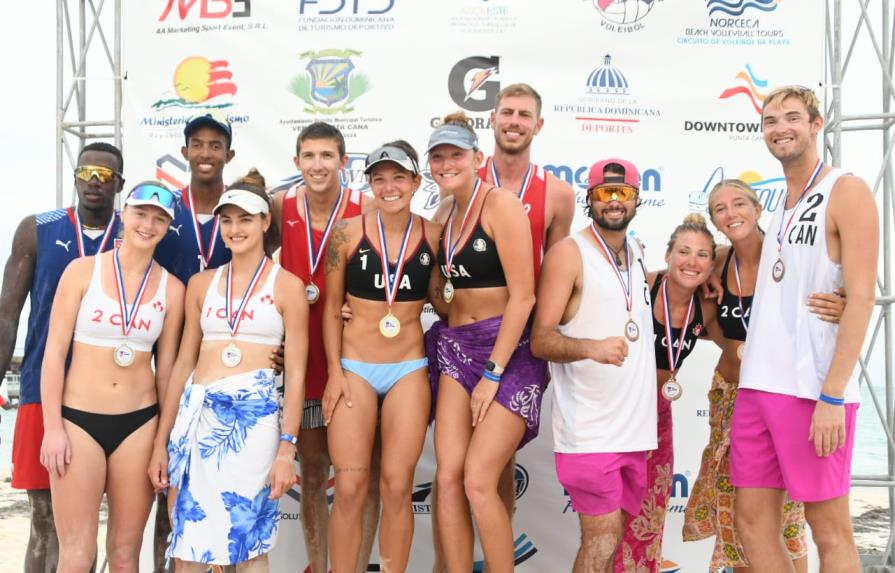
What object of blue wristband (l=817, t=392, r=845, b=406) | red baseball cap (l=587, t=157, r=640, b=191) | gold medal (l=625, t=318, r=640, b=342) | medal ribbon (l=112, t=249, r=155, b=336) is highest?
red baseball cap (l=587, t=157, r=640, b=191)

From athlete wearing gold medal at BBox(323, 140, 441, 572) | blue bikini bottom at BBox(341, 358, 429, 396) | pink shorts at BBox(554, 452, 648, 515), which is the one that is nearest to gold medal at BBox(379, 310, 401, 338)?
A: athlete wearing gold medal at BBox(323, 140, 441, 572)

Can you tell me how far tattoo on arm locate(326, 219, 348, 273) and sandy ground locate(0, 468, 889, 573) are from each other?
408 cm

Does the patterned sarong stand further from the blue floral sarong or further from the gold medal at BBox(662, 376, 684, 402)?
the blue floral sarong

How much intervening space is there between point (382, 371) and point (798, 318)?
1779 millimetres

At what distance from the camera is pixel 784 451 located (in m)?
2.98

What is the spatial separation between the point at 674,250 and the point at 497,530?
1.60 meters

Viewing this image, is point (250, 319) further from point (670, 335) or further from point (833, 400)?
point (833, 400)

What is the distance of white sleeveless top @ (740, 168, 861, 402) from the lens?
2922 millimetres

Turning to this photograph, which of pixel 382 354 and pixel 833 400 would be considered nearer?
pixel 833 400

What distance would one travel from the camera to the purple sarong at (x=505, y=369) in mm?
3324

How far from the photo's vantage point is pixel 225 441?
3086 mm

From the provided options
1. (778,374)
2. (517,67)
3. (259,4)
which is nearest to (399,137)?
(517,67)

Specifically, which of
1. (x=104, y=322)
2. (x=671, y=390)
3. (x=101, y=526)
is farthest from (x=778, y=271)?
(x=101, y=526)

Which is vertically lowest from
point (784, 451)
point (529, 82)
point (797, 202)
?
point (784, 451)
